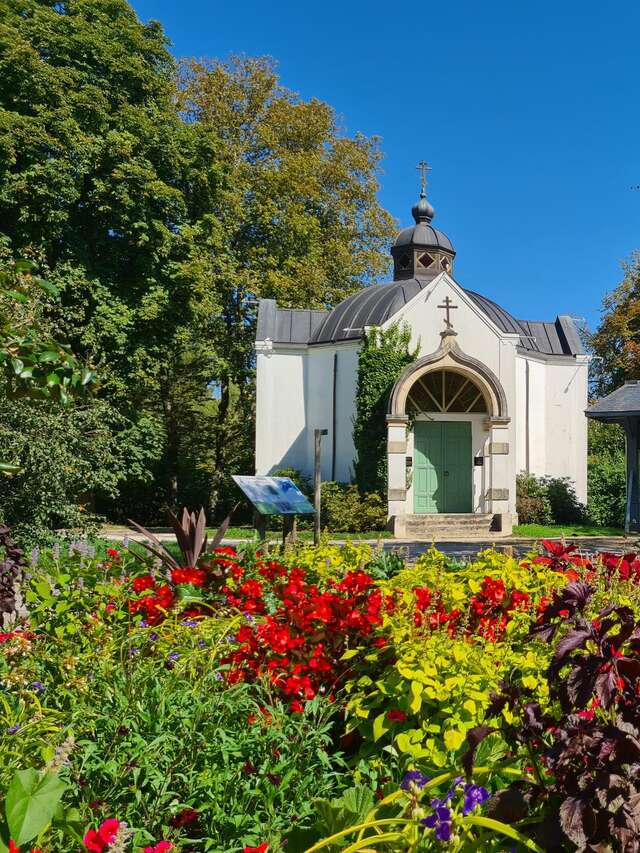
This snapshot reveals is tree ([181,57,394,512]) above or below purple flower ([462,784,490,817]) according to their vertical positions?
above

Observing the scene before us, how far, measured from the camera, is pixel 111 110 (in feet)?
57.6

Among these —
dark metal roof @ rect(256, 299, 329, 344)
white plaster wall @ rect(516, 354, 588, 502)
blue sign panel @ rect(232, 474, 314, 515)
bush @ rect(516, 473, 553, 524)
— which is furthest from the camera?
white plaster wall @ rect(516, 354, 588, 502)

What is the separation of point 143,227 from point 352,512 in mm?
8673

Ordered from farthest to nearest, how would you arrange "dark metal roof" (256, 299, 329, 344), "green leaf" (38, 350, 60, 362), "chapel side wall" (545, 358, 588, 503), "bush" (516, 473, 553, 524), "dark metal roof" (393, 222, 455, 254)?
1. "dark metal roof" (393, 222, 455, 254)
2. "chapel side wall" (545, 358, 588, 503)
3. "dark metal roof" (256, 299, 329, 344)
4. "bush" (516, 473, 553, 524)
5. "green leaf" (38, 350, 60, 362)

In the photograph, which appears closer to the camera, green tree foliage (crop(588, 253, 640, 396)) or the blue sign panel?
the blue sign panel

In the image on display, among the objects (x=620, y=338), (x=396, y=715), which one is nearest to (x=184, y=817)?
(x=396, y=715)

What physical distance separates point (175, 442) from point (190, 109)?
41.1 ft

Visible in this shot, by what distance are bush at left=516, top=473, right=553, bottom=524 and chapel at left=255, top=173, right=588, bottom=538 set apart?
0.64 metres

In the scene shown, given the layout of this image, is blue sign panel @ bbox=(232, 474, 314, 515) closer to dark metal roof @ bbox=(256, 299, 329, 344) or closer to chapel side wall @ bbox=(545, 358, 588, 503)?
dark metal roof @ bbox=(256, 299, 329, 344)

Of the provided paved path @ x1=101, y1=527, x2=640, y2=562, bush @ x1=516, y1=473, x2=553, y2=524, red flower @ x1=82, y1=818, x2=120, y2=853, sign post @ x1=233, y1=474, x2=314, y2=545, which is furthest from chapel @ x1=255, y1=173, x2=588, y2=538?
red flower @ x1=82, y1=818, x2=120, y2=853

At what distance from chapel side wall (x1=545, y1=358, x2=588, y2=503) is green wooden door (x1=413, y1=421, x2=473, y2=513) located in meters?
3.79

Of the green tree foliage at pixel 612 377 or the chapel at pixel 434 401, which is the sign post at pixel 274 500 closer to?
the chapel at pixel 434 401

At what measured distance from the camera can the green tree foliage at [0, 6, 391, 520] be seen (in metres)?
16.2

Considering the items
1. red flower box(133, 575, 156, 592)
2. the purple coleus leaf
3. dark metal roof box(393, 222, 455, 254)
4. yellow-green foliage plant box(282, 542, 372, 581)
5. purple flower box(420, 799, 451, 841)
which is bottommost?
purple flower box(420, 799, 451, 841)
